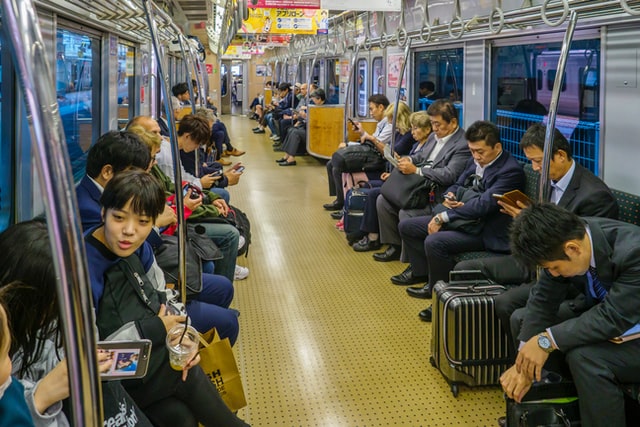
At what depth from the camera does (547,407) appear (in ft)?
7.87

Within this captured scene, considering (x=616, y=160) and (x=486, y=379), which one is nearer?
(x=486, y=379)

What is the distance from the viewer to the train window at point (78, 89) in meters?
4.07

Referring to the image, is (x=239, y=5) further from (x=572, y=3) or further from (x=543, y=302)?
(x=543, y=302)

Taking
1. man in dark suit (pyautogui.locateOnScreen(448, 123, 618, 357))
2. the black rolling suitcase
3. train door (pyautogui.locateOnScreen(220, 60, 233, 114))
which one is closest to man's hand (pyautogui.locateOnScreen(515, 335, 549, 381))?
man in dark suit (pyautogui.locateOnScreen(448, 123, 618, 357))

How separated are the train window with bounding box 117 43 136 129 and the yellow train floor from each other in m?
1.87

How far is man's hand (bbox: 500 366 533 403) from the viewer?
7.97ft

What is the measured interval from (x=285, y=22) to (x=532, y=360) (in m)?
8.00

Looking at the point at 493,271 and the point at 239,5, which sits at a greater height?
the point at 239,5

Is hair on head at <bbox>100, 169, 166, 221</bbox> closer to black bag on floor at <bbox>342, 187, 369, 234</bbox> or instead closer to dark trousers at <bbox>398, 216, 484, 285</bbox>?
dark trousers at <bbox>398, 216, 484, 285</bbox>

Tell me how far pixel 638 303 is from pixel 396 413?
127cm

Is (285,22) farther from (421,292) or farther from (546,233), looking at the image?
(546,233)

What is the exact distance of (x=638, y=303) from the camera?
230 cm

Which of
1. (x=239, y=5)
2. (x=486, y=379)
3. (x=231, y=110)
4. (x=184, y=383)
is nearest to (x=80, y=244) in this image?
(x=184, y=383)

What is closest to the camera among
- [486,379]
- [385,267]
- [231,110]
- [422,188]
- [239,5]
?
[486,379]
